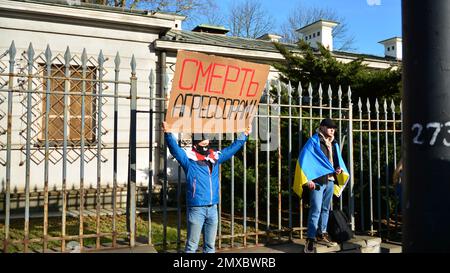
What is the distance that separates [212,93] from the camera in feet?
14.6

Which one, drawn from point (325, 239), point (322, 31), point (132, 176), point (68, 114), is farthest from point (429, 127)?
point (322, 31)

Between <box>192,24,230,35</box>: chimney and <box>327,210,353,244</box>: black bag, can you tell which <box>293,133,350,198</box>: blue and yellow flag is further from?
<box>192,24,230,35</box>: chimney

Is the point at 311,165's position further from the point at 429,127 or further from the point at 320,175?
the point at 429,127

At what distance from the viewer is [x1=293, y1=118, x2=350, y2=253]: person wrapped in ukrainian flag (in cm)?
515

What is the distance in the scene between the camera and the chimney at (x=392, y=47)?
62.2 ft

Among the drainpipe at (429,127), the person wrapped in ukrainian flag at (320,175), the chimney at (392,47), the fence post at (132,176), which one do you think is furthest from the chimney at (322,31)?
the drainpipe at (429,127)

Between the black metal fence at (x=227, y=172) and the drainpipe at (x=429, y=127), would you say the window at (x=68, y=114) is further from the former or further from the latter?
the drainpipe at (x=429, y=127)

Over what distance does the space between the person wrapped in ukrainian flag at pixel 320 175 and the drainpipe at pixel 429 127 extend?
3.06m

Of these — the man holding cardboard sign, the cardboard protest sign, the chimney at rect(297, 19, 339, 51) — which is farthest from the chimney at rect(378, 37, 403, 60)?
the man holding cardboard sign

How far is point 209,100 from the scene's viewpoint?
446cm

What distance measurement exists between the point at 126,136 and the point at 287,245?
501 centimetres

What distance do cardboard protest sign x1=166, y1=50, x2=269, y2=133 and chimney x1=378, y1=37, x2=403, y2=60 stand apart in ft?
54.0
